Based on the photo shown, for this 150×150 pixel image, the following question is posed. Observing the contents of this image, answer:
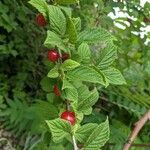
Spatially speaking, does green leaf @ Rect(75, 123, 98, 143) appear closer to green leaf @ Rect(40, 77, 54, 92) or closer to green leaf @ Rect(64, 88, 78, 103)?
green leaf @ Rect(64, 88, 78, 103)

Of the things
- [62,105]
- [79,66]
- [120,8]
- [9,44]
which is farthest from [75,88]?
[9,44]

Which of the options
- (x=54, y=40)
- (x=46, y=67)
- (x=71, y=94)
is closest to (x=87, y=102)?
(x=71, y=94)

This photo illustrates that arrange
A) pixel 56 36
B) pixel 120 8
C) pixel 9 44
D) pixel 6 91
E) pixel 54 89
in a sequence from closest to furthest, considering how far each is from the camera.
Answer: pixel 56 36 → pixel 54 89 → pixel 120 8 → pixel 9 44 → pixel 6 91

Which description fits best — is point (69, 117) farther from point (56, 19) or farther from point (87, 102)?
point (56, 19)

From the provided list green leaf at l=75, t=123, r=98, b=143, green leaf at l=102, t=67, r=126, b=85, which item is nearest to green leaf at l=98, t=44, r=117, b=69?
green leaf at l=102, t=67, r=126, b=85

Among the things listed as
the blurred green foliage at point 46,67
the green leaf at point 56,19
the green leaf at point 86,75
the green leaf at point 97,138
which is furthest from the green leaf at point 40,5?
the blurred green foliage at point 46,67

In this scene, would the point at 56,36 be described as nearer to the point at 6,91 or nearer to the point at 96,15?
the point at 96,15
